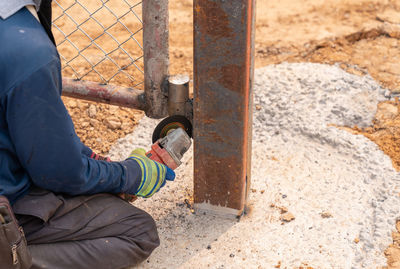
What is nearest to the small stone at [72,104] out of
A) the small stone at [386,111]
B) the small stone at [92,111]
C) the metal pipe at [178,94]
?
the small stone at [92,111]

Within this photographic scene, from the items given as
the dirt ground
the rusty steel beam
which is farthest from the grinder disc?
the dirt ground

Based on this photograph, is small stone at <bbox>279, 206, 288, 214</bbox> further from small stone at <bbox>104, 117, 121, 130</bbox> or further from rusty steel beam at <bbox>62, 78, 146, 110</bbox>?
small stone at <bbox>104, 117, 121, 130</bbox>

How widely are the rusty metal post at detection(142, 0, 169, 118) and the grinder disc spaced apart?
0.04 m

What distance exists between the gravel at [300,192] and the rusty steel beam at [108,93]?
63 cm

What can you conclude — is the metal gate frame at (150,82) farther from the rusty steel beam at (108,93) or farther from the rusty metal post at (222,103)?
the rusty metal post at (222,103)

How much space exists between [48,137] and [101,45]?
261 centimetres

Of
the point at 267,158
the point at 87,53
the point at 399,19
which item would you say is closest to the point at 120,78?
the point at 87,53

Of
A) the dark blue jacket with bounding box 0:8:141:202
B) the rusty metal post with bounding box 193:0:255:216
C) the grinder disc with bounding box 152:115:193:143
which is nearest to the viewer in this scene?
the dark blue jacket with bounding box 0:8:141:202

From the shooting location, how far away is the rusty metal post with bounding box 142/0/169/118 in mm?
2139

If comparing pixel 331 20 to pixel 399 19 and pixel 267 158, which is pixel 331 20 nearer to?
pixel 399 19

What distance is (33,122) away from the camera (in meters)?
1.86

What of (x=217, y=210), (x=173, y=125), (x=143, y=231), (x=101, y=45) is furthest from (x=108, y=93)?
(x=101, y=45)

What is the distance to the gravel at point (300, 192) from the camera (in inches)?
94.3

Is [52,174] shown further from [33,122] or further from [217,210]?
[217,210]
